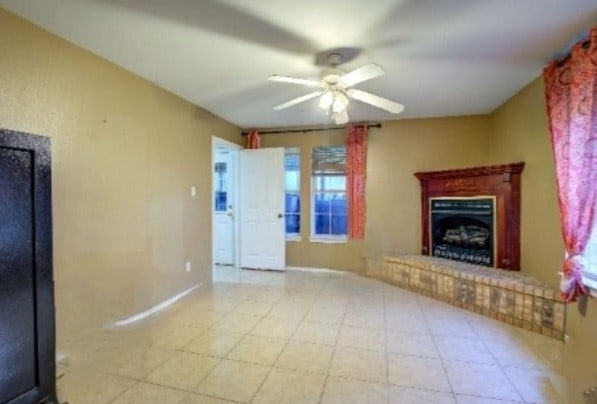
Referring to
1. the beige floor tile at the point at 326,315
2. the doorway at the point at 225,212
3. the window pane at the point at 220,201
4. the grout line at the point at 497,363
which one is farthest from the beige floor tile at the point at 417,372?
the window pane at the point at 220,201

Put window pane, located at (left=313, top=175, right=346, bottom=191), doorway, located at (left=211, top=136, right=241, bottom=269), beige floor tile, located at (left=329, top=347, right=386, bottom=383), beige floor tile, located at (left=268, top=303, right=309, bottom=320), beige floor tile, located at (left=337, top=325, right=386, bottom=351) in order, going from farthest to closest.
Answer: doorway, located at (left=211, top=136, right=241, bottom=269) < window pane, located at (left=313, top=175, right=346, bottom=191) < beige floor tile, located at (left=268, top=303, right=309, bottom=320) < beige floor tile, located at (left=337, top=325, right=386, bottom=351) < beige floor tile, located at (left=329, top=347, right=386, bottom=383)

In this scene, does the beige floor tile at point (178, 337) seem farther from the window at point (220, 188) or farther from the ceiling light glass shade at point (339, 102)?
the window at point (220, 188)

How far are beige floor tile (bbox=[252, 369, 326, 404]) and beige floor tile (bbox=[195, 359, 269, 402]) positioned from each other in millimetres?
65

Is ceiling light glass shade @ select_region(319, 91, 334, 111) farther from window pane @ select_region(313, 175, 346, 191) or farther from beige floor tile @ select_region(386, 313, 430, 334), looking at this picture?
window pane @ select_region(313, 175, 346, 191)

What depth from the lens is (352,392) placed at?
2068 millimetres

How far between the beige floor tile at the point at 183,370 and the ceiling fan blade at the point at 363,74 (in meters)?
2.28

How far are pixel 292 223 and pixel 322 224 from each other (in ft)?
1.65

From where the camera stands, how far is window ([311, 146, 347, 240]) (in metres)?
5.27

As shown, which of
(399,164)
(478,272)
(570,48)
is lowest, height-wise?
(478,272)

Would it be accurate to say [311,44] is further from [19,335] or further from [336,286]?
[336,286]

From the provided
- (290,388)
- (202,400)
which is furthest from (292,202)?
(202,400)

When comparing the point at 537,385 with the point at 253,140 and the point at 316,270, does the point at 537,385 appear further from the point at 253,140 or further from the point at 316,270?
the point at 253,140

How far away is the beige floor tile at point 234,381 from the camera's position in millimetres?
2051

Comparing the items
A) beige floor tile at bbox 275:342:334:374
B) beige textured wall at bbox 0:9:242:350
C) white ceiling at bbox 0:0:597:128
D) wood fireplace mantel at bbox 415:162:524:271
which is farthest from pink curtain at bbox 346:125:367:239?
beige floor tile at bbox 275:342:334:374
